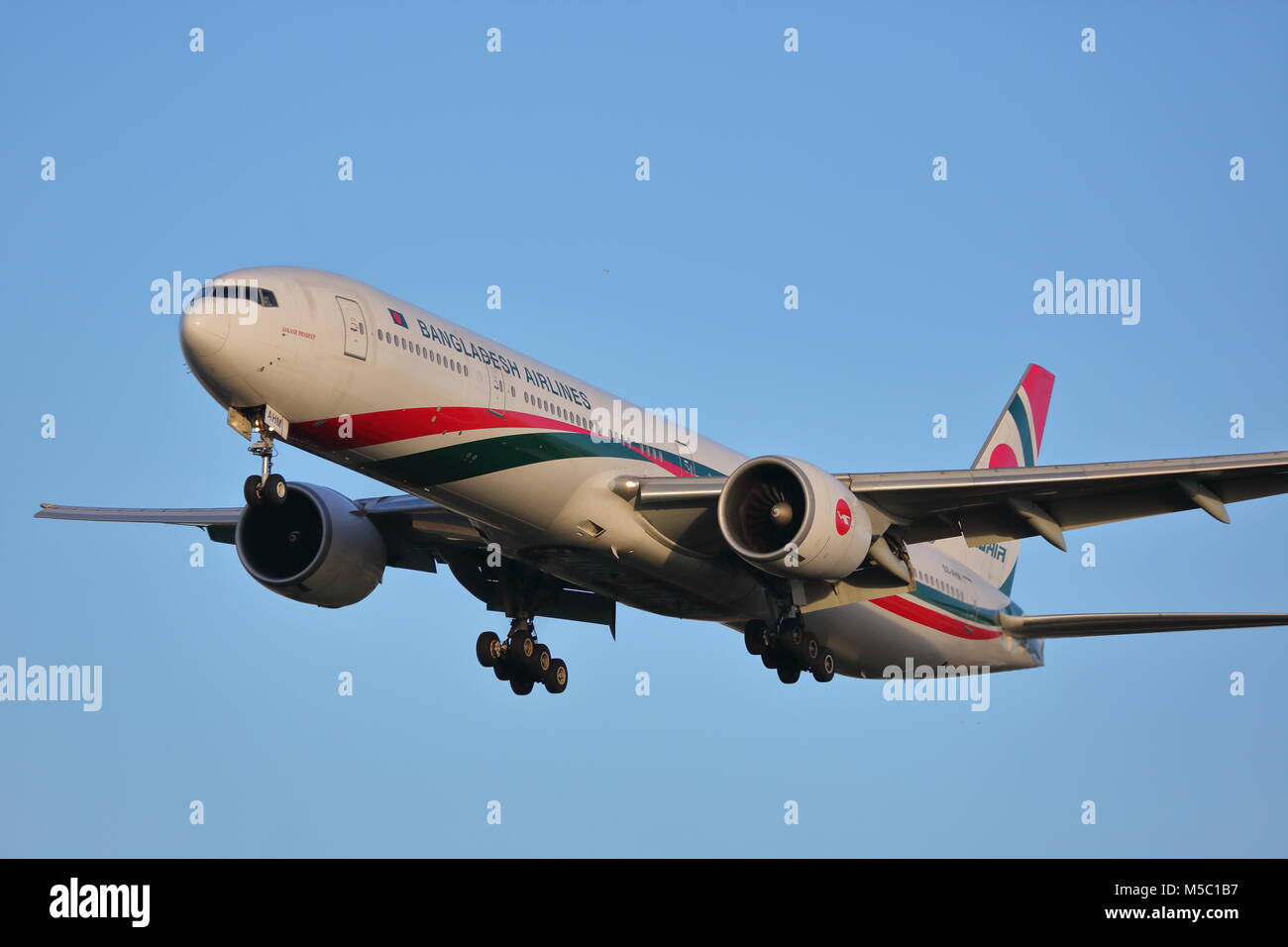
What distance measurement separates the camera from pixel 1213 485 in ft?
96.2

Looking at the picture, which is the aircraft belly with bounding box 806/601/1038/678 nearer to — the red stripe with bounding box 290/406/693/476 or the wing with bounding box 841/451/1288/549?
the wing with bounding box 841/451/1288/549

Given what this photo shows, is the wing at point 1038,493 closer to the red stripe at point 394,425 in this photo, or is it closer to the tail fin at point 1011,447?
the red stripe at point 394,425

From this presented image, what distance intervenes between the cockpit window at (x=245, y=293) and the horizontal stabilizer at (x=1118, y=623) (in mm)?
19166

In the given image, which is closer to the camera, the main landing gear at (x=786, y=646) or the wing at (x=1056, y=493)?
the wing at (x=1056, y=493)

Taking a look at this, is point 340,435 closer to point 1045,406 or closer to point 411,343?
point 411,343

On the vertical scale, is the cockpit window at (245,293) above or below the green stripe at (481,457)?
above

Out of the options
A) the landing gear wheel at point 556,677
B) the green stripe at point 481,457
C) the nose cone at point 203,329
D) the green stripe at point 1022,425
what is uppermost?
the green stripe at point 1022,425

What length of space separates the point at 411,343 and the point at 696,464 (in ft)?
26.8

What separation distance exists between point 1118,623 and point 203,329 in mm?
21327

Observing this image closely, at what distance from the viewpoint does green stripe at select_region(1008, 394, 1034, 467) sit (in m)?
48.6

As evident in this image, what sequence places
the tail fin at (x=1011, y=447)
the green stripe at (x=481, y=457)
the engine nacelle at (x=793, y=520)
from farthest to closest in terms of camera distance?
the tail fin at (x=1011, y=447) → the engine nacelle at (x=793, y=520) → the green stripe at (x=481, y=457)

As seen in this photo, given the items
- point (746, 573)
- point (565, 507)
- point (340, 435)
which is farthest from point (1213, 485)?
point (340, 435)

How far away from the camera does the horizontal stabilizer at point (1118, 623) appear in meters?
32.3

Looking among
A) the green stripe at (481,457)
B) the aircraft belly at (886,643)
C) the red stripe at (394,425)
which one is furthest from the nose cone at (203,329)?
the aircraft belly at (886,643)
